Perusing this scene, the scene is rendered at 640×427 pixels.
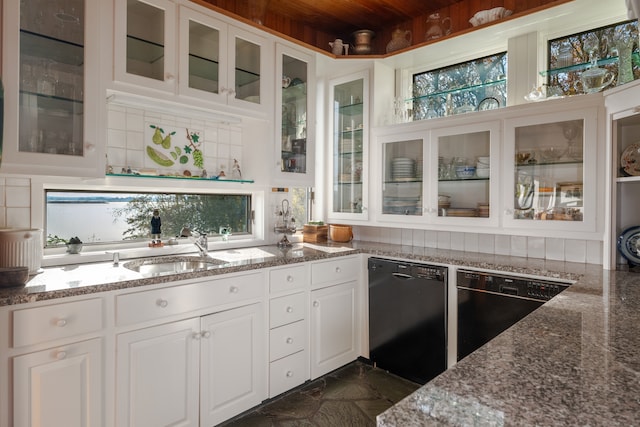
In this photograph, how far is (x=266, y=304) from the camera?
227cm

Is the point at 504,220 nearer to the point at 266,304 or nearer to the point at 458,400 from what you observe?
the point at 266,304

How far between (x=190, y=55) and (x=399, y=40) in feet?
5.52

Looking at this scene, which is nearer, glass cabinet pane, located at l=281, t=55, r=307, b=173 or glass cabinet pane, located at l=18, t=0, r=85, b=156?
glass cabinet pane, located at l=18, t=0, r=85, b=156

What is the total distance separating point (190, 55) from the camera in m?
2.27

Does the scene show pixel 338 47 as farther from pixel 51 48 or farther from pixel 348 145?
pixel 51 48

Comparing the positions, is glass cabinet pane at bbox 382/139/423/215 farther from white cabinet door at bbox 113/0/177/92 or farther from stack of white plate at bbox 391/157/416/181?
white cabinet door at bbox 113/0/177/92

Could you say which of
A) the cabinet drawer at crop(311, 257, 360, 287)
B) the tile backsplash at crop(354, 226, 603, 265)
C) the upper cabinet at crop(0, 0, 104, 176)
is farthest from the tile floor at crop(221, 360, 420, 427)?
the upper cabinet at crop(0, 0, 104, 176)

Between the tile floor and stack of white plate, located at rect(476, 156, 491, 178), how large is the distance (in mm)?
1489

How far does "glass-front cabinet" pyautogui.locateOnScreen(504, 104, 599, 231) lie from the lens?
85.5 inches

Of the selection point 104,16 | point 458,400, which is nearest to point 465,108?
point 104,16

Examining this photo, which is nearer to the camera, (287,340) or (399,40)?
(287,340)

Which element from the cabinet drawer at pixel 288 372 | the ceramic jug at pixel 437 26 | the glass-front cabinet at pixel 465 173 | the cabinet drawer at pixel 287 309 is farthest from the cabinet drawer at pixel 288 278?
the ceramic jug at pixel 437 26

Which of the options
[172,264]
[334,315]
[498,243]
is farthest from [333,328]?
[498,243]

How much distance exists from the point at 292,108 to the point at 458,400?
2.51 m
